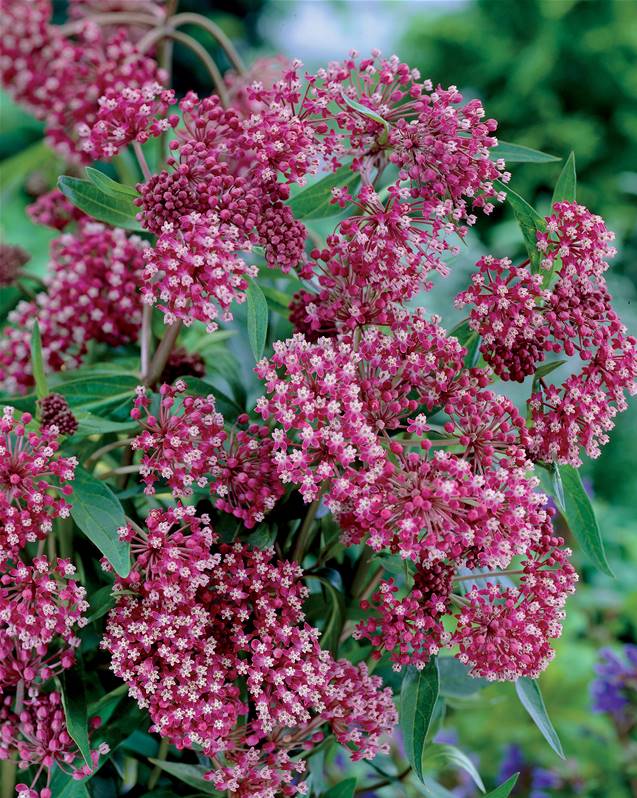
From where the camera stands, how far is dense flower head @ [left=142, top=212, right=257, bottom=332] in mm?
508

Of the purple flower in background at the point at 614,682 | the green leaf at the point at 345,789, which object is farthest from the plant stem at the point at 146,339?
the purple flower in background at the point at 614,682

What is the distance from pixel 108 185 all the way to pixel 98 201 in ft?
0.11

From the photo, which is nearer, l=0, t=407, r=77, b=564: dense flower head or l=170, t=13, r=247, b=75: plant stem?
l=0, t=407, r=77, b=564: dense flower head

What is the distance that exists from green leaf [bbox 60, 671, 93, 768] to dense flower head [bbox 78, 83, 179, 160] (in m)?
0.36

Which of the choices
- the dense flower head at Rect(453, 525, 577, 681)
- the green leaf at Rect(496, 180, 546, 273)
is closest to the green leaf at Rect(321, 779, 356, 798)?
the dense flower head at Rect(453, 525, 577, 681)

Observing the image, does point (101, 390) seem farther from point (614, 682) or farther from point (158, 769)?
point (614, 682)

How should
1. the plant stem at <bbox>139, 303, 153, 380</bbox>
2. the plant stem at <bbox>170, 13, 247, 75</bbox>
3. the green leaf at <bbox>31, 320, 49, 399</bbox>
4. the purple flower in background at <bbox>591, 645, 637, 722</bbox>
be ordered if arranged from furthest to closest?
the purple flower in background at <bbox>591, 645, 637, 722</bbox>
the plant stem at <bbox>170, 13, 247, 75</bbox>
the plant stem at <bbox>139, 303, 153, 380</bbox>
the green leaf at <bbox>31, 320, 49, 399</bbox>

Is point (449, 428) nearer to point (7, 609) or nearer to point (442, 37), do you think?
point (7, 609)

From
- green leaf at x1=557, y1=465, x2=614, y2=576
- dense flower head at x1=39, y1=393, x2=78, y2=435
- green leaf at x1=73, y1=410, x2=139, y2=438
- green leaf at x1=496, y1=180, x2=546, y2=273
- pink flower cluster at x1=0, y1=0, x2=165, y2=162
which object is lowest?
green leaf at x1=73, y1=410, x2=139, y2=438

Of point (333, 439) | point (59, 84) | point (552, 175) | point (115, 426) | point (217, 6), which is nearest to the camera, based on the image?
point (333, 439)

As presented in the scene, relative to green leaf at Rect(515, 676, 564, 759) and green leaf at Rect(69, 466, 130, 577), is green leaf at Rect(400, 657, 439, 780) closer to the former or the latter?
green leaf at Rect(515, 676, 564, 759)

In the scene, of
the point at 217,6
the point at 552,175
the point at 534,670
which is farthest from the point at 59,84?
the point at 217,6

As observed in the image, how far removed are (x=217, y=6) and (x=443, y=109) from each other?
4.19 meters

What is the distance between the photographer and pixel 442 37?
436cm
